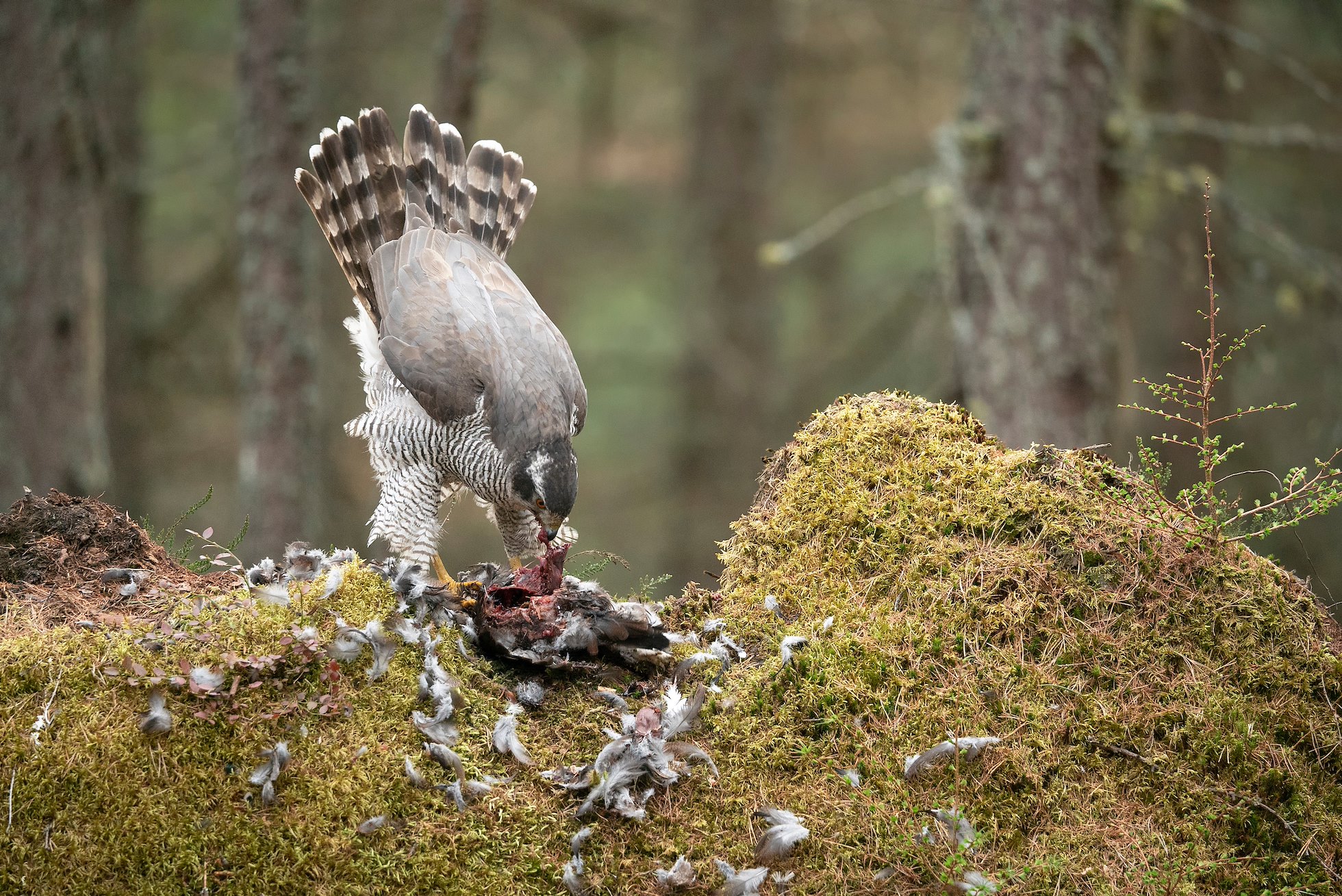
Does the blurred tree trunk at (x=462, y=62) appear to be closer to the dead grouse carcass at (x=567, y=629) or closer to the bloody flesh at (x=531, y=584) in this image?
the bloody flesh at (x=531, y=584)

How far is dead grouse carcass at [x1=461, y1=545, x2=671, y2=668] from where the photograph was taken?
334 cm

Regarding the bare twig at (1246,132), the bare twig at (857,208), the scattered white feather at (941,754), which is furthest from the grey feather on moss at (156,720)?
the bare twig at (1246,132)

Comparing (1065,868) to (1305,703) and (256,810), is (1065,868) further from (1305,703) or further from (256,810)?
(256,810)

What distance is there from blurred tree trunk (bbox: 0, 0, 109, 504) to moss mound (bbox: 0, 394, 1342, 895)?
4376mm

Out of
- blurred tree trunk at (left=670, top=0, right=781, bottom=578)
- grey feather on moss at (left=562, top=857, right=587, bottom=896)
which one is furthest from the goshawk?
blurred tree trunk at (left=670, top=0, right=781, bottom=578)

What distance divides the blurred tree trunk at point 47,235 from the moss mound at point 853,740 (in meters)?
4.38

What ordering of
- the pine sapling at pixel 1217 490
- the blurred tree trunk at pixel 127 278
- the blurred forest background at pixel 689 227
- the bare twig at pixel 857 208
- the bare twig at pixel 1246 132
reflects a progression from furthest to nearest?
1. the blurred tree trunk at pixel 127 278
2. the bare twig at pixel 1246 132
3. the bare twig at pixel 857 208
4. the blurred forest background at pixel 689 227
5. the pine sapling at pixel 1217 490

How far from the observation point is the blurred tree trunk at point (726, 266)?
38.2 ft

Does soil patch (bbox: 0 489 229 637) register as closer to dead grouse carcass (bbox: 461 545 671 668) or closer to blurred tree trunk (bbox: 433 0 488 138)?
dead grouse carcass (bbox: 461 545 671 668)

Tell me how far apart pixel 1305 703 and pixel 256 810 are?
10.0 feet

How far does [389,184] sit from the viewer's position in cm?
601

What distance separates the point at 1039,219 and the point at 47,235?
6.56m

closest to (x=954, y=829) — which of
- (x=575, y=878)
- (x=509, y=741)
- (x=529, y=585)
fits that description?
(x=575, y=878)

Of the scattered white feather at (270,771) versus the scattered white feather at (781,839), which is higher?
the scattered white feather at (781,839)
